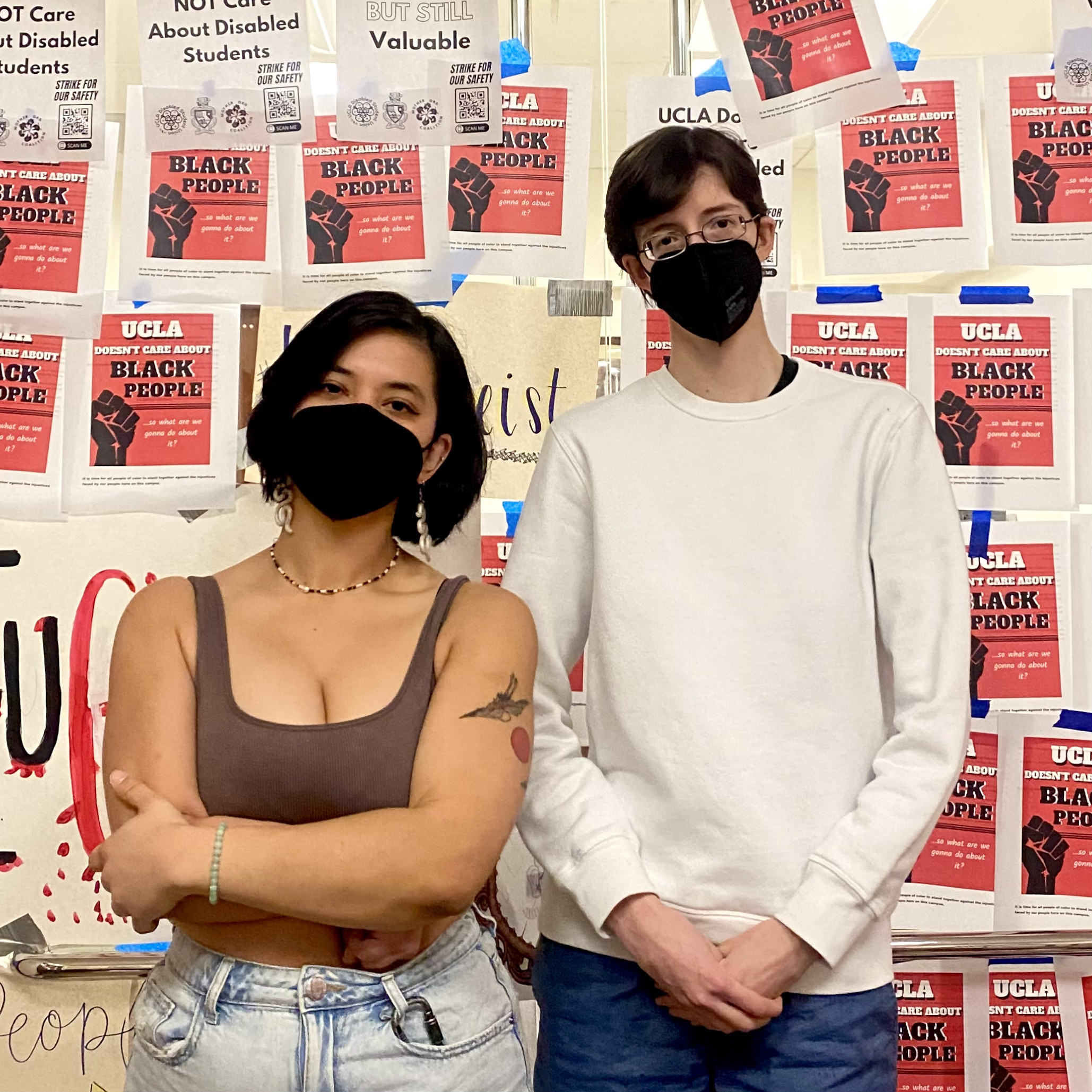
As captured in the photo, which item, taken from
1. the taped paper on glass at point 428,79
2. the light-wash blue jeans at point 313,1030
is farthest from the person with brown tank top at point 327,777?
the taped paper on glass at point 428,79

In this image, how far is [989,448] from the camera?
1.97 metres

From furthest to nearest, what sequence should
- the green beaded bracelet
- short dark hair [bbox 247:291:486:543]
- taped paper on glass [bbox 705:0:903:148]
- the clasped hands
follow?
taped paper on glass [bbox 705:0:903:148] < short dark hair [bbox 247:291:486:543] < the clasped hands < the green beaded bracelet

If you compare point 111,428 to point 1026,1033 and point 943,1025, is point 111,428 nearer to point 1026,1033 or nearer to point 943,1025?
point 943,1025

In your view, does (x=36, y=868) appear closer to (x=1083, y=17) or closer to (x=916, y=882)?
(x=916, y=882)

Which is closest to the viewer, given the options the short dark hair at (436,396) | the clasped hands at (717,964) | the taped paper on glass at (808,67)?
the clasped hands at (717,964)

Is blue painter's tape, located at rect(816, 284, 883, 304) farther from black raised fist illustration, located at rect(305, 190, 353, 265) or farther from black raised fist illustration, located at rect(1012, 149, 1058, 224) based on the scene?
black raised fist illustration, located at rect(305, 190, 353, 265)

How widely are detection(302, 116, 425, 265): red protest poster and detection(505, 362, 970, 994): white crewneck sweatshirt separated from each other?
0.61 metres

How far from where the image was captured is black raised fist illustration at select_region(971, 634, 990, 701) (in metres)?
1.96

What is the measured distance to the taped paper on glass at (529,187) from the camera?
77.6 inches

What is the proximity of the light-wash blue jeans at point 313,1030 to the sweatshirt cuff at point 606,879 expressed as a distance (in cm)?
17

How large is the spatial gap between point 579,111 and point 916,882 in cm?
134

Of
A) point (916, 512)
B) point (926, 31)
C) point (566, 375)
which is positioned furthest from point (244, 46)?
point (916, 512)

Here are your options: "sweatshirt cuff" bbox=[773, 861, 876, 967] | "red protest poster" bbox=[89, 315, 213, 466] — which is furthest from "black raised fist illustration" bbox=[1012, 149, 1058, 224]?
"red protest poster" bbox=[89, 315, 213, 466]

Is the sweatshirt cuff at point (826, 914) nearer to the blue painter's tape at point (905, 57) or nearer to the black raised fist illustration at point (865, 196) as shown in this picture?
the black raised fist illustration at point (865, 196)
